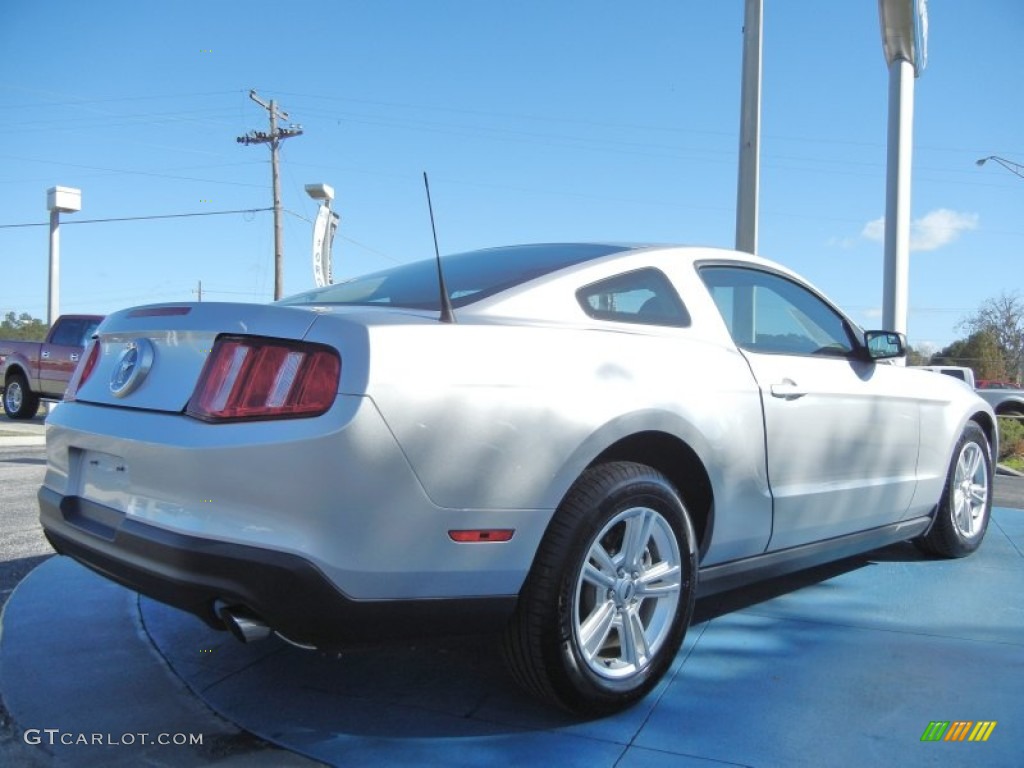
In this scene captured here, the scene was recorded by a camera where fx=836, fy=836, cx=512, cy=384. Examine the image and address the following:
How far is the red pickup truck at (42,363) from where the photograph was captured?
1467cm

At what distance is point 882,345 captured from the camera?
380cm

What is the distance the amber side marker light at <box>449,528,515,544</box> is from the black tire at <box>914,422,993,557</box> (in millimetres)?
3140

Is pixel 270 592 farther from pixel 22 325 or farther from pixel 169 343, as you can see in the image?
pixel 22 325

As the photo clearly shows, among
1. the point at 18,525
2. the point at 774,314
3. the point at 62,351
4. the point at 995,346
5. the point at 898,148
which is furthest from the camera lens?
the point at 995,346

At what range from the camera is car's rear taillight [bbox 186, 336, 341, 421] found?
2.11m

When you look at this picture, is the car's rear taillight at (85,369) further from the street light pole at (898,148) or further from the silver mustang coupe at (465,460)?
the street light pole at (898,148)

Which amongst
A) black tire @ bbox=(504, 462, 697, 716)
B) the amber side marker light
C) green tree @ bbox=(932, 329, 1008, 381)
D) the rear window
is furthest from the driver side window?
green tree @ bbox=(932, 329, 1008, 381)

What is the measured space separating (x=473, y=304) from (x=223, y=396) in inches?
30.3

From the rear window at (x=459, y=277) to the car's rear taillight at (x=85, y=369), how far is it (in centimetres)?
66

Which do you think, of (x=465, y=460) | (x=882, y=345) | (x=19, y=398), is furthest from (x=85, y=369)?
(x=19, y=398)

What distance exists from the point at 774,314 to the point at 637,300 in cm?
104

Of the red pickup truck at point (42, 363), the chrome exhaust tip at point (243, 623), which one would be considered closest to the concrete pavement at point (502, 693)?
the chrome exhaust tip at point (243, 623)

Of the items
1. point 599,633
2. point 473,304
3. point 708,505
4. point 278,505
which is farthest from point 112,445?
point 708,505

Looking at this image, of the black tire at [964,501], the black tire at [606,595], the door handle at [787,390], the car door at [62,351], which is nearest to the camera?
the black tire at [606,595]
